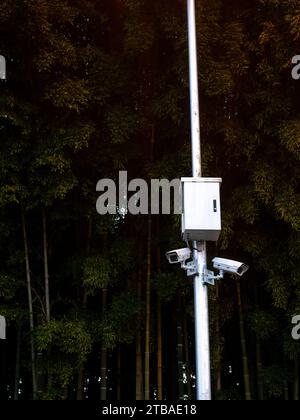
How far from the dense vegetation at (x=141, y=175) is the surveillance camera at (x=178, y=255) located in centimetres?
161

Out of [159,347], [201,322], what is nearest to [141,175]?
[159,347]

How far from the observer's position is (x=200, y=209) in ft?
13.3

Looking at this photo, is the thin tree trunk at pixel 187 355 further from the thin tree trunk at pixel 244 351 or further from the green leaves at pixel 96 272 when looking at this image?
the green leaves at pixel 96 272

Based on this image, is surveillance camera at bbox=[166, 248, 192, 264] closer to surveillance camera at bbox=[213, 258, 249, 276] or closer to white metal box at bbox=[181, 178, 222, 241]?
white metal box at bbox=[181, 178, 222, 241]

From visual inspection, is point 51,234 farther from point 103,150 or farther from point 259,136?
point 259,136

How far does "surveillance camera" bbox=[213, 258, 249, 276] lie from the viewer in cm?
402

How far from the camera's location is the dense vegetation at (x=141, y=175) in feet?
18.8

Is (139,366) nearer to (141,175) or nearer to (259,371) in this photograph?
(259,371)

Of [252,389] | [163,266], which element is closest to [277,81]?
[163,266]

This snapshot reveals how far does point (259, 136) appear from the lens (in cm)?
589

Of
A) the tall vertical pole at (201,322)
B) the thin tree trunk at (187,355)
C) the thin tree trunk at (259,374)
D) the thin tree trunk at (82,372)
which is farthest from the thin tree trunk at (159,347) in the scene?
the tall vertical pole at (201,322)

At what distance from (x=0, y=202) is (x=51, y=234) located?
0.98 meters

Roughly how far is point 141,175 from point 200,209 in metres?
2.46

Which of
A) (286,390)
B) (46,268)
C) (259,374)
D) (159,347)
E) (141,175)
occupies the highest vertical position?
(141,175)
